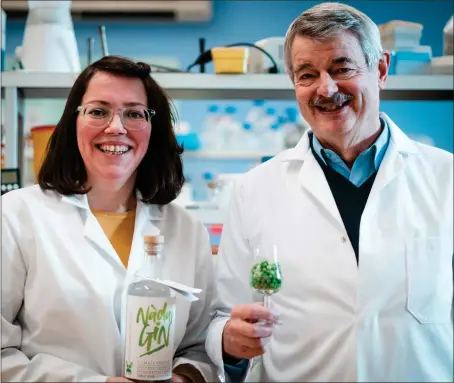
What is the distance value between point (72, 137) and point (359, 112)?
603 mm

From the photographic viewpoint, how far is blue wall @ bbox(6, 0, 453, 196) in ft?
11.3

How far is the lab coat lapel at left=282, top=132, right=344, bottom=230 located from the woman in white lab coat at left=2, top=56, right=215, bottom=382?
0.27 metres

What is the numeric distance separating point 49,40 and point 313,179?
1.34 meters

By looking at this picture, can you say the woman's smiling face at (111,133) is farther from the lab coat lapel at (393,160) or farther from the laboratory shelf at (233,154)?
the laboratory shelf at (233,154)

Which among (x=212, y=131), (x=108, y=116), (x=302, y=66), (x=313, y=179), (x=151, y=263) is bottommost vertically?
(x=212, y=131)

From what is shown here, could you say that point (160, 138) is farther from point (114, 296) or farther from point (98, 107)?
point (114, 296)

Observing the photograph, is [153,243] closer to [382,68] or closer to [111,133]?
[111,133]

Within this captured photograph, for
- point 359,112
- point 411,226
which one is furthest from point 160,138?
point 411,226

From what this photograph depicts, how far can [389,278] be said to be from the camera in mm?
1216

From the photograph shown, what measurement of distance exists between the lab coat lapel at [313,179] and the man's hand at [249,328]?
10.7 inches

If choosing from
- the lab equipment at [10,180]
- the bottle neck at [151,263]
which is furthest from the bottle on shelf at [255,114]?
the bottle neck at [151,263]

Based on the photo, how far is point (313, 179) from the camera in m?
1.36

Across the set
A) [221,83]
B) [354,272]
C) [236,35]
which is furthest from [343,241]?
[236,35]

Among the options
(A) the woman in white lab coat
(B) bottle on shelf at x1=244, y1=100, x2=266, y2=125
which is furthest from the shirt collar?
(B) bottle on shelf at x1=244, y1=100, x2=266, y2=125
